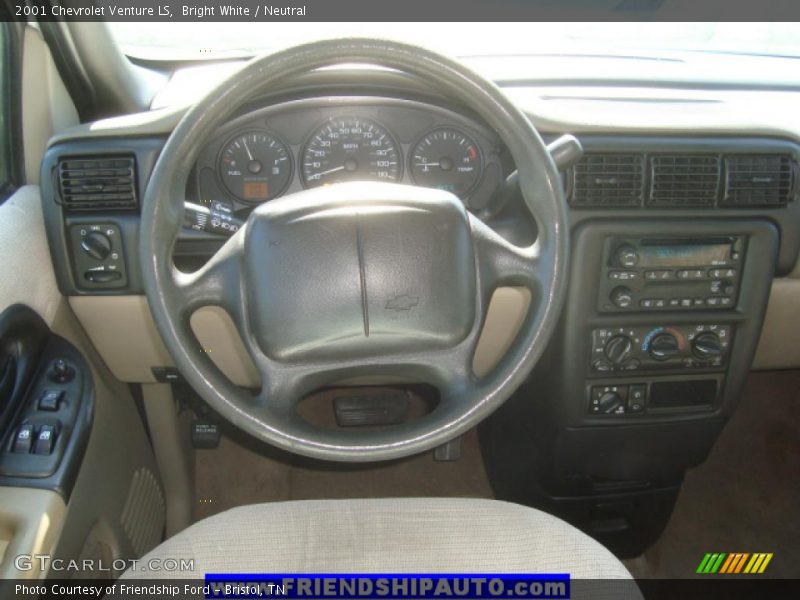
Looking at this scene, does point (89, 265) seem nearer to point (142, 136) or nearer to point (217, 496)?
point (142, 136)

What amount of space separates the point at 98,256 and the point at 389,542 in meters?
0.84

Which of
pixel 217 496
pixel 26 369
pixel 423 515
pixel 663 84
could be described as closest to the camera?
pixel 423 515

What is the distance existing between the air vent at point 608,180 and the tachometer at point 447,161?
0.22 meters

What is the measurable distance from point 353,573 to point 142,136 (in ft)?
3.05

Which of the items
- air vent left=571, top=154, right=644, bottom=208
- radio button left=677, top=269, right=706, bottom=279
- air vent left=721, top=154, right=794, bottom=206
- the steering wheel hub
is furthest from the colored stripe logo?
the steering wheel hub

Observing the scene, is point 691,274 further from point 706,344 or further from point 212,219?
point 212,219

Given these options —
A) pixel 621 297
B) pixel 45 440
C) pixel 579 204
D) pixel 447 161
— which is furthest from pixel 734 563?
pixel 45 440

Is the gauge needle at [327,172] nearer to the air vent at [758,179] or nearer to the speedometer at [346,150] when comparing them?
→ the speedometer at [346,150]

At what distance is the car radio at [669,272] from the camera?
5.10ft

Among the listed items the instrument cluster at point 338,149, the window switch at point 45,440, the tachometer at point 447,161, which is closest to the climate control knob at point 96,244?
the instrument cluster at point 338,149

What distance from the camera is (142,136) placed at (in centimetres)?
149

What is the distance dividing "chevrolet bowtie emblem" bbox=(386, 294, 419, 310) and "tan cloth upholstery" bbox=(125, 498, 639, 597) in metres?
0.40

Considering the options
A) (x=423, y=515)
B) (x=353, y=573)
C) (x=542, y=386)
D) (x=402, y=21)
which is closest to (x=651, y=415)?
(x=542, y=386)

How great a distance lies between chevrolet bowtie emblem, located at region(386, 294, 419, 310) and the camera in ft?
3.72
